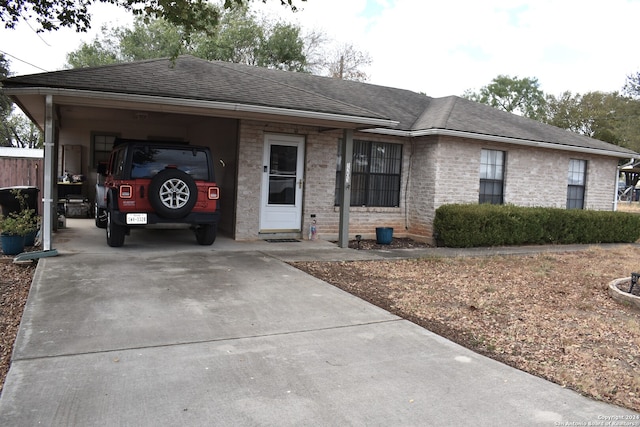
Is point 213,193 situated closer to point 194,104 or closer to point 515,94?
point 194,104

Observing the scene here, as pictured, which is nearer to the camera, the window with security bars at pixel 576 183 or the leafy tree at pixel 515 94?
the window with security bars at pixel 576 183

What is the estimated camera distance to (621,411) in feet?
11.4

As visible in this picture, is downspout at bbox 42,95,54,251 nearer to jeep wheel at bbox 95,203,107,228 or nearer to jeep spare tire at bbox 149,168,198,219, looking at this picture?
jeep spare tire at bbox 149,168,198,219

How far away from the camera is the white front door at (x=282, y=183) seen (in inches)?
436

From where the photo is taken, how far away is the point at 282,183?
11.3m

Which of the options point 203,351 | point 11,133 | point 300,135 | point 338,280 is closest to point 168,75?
point 300,135

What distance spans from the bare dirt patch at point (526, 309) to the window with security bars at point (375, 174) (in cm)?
330

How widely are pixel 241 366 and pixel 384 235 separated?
838 cm

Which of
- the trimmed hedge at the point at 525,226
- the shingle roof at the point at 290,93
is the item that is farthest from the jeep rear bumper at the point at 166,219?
the trimmed hedge at the point at 525,226

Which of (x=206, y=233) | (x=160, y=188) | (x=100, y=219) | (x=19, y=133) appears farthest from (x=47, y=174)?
(x=19, y=133)

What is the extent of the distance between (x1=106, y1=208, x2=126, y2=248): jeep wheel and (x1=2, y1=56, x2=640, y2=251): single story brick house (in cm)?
125

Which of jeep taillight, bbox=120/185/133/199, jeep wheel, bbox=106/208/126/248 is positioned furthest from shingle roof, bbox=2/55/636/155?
jeep wheel, bbox=106/208/126/248

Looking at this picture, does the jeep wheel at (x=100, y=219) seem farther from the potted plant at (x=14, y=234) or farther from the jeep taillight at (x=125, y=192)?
the jeep taillight at (x=125, y=192)

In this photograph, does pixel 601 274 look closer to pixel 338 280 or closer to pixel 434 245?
pixel 434 245
